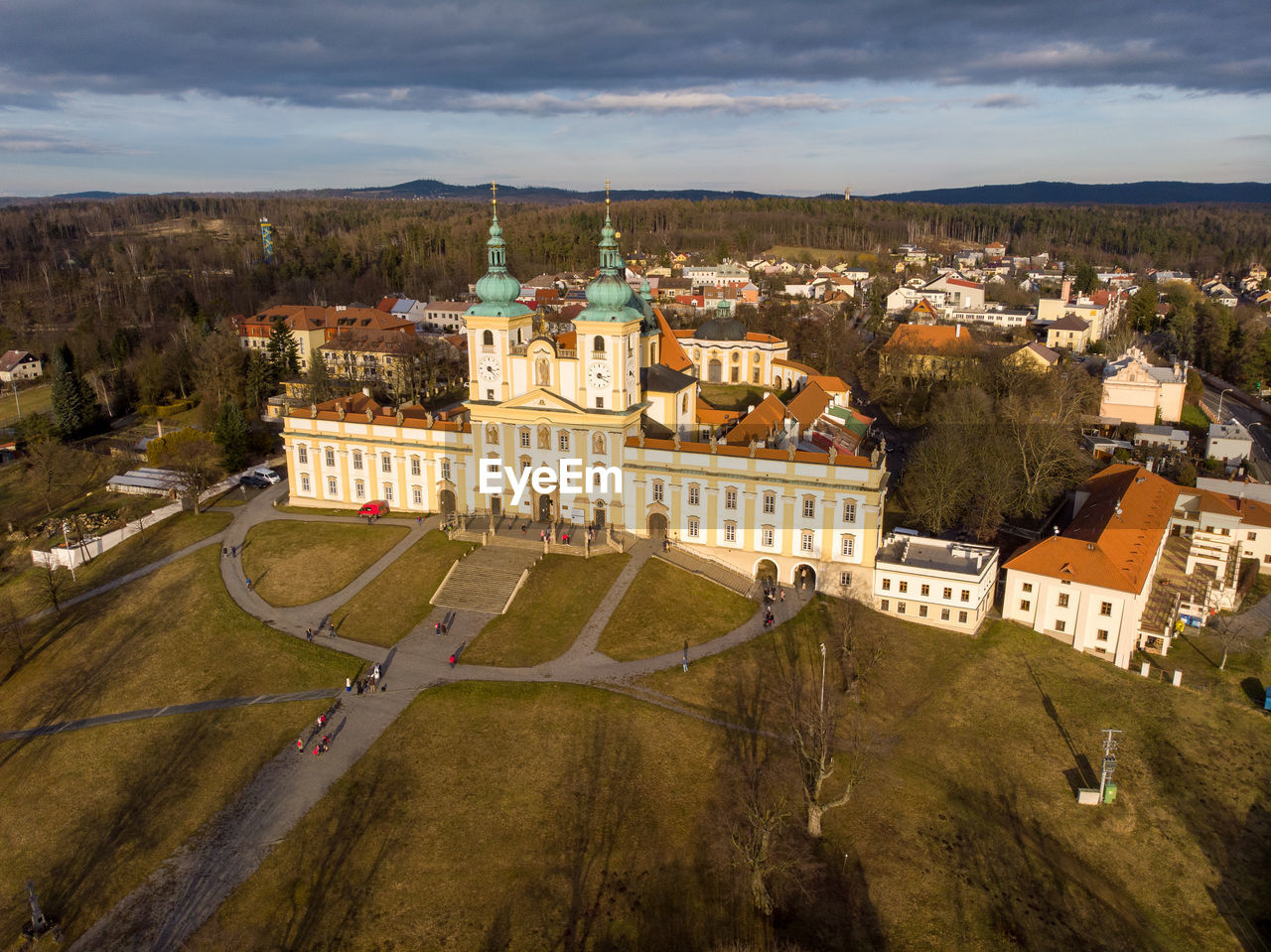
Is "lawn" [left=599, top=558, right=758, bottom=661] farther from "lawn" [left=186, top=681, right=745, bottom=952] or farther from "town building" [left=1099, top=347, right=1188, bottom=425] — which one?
"town building" [left=1099, top=347, right=1188, bottom=425]

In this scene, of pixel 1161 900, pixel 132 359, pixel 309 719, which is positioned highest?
pixel 132 359

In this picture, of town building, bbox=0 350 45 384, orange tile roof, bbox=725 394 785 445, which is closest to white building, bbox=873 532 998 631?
orange tile roof, bbox=725 394 785 445

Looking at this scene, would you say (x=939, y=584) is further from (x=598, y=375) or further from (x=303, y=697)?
(x=303, y=697)

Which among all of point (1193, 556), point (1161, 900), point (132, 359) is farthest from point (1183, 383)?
point (132, 359)

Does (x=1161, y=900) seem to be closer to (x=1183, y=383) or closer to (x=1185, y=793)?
(x=1185, y=793)

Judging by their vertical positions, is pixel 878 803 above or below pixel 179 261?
below

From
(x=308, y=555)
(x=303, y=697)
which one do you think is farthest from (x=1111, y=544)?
(x=308, y=555)

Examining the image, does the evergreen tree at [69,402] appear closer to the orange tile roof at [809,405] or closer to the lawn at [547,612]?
the lawn at [547,612]
